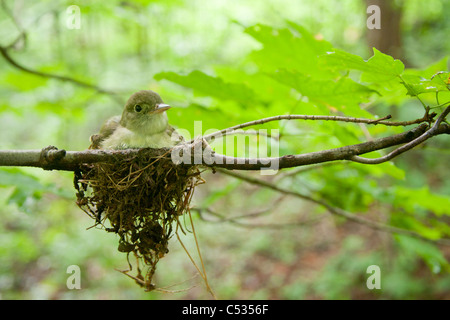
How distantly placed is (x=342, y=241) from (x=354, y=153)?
9221mm

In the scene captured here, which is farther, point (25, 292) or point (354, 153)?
point (25, 292)

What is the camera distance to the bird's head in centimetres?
269

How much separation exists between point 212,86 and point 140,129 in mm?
674

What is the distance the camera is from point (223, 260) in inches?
416

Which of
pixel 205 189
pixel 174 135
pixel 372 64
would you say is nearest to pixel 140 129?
pixel 174 135

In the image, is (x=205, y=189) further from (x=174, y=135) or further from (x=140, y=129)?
(x=140, y=129)

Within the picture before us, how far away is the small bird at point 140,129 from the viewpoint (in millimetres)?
2611

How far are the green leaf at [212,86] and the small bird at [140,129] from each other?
361mm

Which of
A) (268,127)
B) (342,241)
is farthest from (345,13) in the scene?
(268,127)

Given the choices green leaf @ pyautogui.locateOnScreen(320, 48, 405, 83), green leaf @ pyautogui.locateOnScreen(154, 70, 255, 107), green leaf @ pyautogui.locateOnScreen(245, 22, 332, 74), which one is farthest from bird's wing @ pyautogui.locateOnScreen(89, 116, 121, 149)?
green leaf @ pyautogui.locateOnScreen(320, 48, 405, 83)

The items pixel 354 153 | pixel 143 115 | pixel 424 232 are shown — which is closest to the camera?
pixel 354 153

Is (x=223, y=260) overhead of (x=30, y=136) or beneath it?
beneath

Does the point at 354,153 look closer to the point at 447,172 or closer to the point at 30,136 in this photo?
the point at 447,172

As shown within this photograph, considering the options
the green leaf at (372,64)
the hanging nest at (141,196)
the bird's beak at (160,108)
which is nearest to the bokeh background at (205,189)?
the bird's beak at (160,108)
